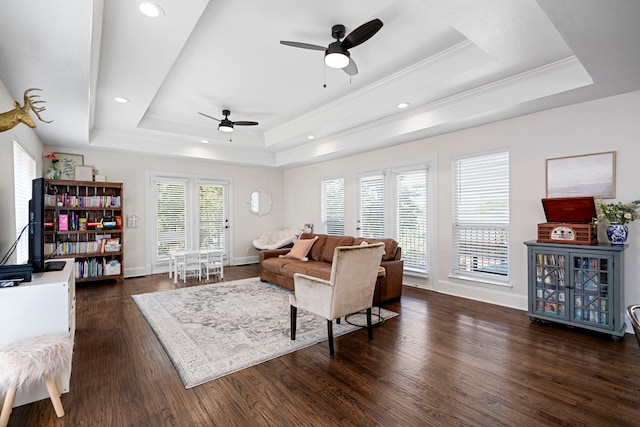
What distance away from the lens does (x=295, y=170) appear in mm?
8164

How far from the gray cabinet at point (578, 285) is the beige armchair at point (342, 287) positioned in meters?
1.97

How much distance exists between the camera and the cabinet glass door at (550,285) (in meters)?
3.36

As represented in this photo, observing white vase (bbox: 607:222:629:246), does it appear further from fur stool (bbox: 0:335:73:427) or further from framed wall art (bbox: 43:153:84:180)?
framed wall art (bbox: 43:153:84:180)

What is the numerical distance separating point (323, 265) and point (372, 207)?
1851 millimetres

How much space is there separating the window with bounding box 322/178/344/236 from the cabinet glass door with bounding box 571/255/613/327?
416 centimetres

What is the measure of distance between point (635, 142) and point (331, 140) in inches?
171

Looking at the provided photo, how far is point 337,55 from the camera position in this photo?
2781 millimetres

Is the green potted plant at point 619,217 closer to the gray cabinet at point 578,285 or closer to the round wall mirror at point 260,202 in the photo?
the gray cabinet at point 578,285

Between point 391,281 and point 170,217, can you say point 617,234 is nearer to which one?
point 391,281

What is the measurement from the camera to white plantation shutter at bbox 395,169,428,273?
17.2 feet

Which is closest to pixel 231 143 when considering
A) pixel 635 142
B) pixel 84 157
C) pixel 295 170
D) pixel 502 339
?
pixel 295 170

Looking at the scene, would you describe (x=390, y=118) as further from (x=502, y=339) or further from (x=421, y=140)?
(x=502, y=339)

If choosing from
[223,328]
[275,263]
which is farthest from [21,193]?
[275,263]

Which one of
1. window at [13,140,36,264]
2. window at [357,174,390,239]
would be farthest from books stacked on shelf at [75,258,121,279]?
window at [357,174,390,239]
